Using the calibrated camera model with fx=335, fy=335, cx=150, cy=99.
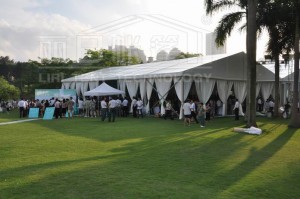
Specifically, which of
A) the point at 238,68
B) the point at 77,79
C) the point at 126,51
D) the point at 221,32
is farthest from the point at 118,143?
the point at 126,51

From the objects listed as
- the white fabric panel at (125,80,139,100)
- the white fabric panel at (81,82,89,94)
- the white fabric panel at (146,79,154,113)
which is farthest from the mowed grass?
the white fabric panel at (81,82,89,94)

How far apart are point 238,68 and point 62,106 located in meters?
12.0

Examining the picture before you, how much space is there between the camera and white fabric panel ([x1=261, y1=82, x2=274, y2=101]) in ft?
80.4

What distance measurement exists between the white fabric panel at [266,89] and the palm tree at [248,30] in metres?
7.37

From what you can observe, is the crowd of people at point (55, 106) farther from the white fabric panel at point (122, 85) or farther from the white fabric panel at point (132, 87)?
the white fabric panel at point (132, 87)

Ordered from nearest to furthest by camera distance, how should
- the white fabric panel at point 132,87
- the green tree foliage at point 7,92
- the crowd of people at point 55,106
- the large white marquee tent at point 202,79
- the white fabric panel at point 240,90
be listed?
the large white marquee tent at point 202,79 < the crowd of people at point 55,106 < the white fabric panel at point 240,90 < the white fabric panel at point 132,87 < the green tree foliage at point 7,92

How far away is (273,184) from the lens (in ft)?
20.3

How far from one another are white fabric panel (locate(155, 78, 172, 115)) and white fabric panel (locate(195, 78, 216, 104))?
1752 mm

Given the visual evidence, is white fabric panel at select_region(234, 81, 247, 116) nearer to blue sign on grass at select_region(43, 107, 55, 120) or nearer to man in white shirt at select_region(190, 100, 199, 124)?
man in white shirt at select_region(190, 100, 199, 124)

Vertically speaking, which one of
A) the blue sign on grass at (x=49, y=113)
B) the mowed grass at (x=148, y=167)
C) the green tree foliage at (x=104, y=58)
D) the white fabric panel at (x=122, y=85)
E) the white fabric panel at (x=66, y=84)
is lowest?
the mowed grass at (x=148, y=167)

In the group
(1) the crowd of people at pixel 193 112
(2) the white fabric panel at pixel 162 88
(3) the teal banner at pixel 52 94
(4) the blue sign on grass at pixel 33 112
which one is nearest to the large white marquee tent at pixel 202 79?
(2) the white fabric panel at pixel 162 88

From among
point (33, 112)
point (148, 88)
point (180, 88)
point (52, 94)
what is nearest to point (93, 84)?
point (52, 94)

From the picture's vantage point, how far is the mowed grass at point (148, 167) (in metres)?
5.60

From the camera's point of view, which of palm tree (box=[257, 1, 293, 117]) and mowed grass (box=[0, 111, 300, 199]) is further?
palm tree (box=[257, 1, 293, 117])
